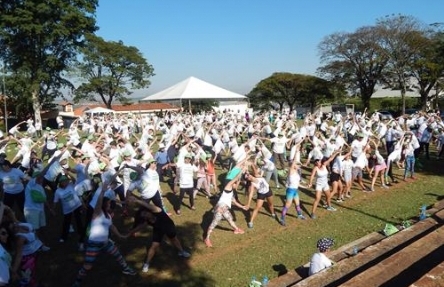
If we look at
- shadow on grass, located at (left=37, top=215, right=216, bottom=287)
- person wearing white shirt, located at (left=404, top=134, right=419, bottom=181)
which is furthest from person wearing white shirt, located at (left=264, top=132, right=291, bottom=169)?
shadow on grass, located at (left=37, top=215, right=216, bottom=287)

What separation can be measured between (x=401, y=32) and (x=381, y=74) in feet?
16.2

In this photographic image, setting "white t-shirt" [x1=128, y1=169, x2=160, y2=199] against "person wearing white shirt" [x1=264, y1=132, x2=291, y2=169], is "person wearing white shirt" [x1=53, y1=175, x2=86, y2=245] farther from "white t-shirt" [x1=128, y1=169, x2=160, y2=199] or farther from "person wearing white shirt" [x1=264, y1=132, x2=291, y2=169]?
"person wearing white shirt" [x1=264, y1=132, x2=291, y2=169]

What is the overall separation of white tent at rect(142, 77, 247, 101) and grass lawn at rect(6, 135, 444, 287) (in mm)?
15560

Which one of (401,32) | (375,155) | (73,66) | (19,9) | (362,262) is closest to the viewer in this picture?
(362,262)

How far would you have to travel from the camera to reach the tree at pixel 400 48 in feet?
149

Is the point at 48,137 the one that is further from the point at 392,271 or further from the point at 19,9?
the point at 19,9

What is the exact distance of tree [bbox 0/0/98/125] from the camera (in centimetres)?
3500

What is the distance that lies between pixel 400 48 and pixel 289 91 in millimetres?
16207

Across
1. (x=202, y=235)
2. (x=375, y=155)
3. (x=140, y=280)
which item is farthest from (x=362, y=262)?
(x=375, y=155)

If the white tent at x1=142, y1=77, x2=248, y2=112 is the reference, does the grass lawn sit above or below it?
below

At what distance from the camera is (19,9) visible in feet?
113

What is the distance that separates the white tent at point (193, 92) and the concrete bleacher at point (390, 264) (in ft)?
66.8

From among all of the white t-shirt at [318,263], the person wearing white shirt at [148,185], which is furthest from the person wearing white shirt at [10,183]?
the white t-shirt at [318,263]

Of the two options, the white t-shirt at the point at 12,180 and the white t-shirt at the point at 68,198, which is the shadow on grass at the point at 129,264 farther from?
the white t-shirt at the point at 12,180
